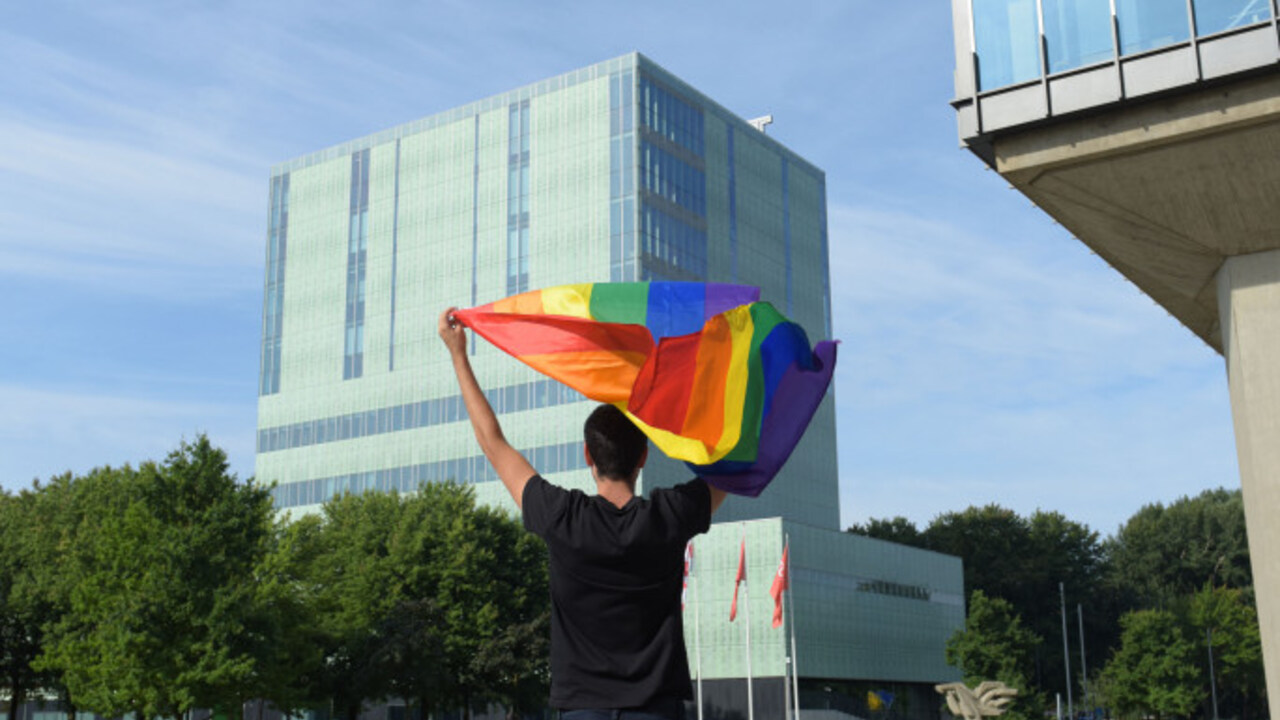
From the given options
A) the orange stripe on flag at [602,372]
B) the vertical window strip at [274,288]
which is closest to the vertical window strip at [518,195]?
the vertical window strip at [274,288]

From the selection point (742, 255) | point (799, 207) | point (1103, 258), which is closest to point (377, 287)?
point (742, 255)

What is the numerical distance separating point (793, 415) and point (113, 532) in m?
41.0

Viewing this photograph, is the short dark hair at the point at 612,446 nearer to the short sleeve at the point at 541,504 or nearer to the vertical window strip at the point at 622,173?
the short sleeve at the point at 541,504

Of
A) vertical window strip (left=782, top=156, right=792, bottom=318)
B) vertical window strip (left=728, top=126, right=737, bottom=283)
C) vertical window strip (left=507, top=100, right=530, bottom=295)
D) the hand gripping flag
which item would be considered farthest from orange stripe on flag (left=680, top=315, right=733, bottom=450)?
vertical window strip (left=782, top=156, right=792, bottom=318)

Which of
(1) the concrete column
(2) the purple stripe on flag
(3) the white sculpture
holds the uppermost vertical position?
(1) the concrete column

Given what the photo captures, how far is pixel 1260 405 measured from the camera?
2239 centimetres

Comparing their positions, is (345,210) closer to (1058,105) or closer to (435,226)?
(435,226)

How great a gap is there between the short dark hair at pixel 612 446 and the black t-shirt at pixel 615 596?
140mm

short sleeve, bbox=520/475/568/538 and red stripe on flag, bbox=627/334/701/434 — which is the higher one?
red stripe on flag, bbox=627/334/701/434

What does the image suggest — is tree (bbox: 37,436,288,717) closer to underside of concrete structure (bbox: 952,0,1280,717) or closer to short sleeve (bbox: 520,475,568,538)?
underside of concrete structure (bbox: 952,0,1280,717)

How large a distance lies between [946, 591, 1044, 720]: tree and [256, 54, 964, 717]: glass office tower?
979 cm

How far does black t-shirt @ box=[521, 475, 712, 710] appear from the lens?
4242 mm

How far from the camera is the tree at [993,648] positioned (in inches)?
2596

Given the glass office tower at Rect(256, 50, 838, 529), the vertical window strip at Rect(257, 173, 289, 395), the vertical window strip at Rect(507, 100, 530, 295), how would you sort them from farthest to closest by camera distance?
the vertical window strip at Rect(257, 173, 289, 395) → the vertical window strip at Rect(507, 100, 530, 295) → the glass office tower at Rect(256, 50, 838, 529)
